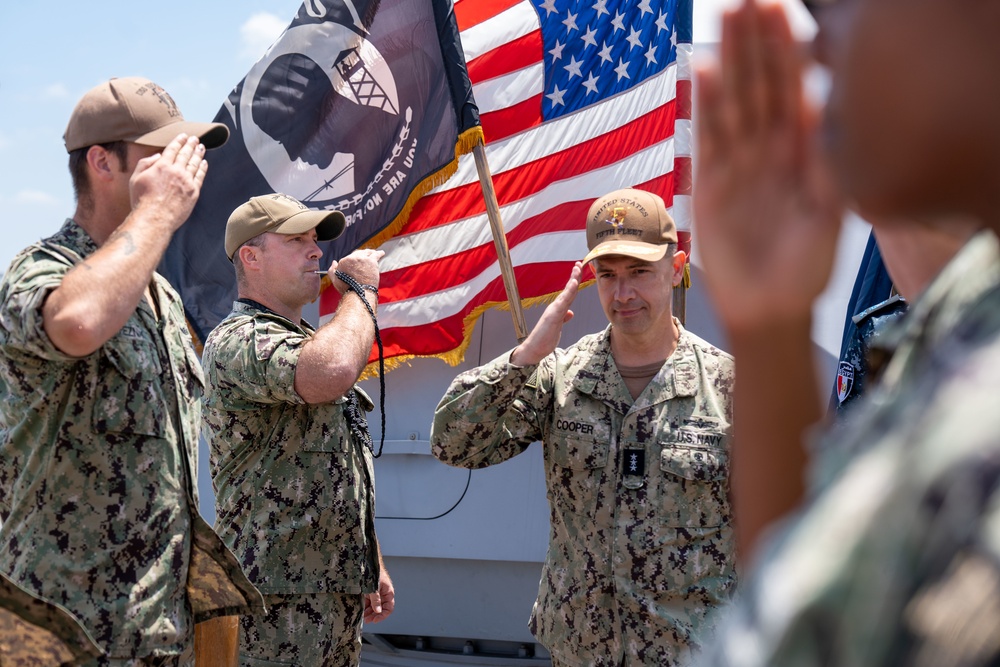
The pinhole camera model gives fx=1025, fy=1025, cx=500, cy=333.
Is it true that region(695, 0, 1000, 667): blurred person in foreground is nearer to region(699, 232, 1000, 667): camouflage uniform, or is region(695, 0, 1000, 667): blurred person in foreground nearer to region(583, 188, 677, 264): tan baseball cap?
region(699, 232, 1000, 667): camouflage uniform

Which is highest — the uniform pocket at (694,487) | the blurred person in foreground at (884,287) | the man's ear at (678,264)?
the man's ear at (678,264)

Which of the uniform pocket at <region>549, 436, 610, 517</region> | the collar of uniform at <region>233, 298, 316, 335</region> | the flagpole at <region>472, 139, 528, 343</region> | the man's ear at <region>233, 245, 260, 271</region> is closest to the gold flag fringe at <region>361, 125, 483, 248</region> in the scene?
the flagpole at <region>472, 139, 528, 343</region>

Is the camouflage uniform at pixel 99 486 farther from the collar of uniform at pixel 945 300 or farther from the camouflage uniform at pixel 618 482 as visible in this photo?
the collar of uniform at pixel 945 300

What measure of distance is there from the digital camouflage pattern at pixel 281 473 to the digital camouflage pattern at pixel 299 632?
59 millimetres

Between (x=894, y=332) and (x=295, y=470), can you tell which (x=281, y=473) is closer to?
(x=295, y=470)

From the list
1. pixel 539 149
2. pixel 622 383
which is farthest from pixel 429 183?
pixel 622 383

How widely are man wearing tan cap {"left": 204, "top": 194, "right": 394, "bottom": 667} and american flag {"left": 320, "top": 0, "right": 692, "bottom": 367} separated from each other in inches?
79.0

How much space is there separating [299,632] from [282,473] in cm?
49

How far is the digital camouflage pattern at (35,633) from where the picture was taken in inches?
66.3

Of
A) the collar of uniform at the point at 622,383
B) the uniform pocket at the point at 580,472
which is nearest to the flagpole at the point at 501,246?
the collar of uniform at the point at 622,383

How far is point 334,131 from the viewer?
570 centimetres

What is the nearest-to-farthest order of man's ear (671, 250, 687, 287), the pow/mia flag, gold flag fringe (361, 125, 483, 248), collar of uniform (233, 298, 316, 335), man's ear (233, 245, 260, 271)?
man's ear (671, 250, 687, 287)
collar of uniform (233, 298, 316, 335)
man's ear (233, 245, 260, 271)
gold flag fringe (361, 125, 483, 248)
the pow/mia flag

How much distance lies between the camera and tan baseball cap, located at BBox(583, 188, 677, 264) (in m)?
3.12

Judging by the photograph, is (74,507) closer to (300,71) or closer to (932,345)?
(932,345)
